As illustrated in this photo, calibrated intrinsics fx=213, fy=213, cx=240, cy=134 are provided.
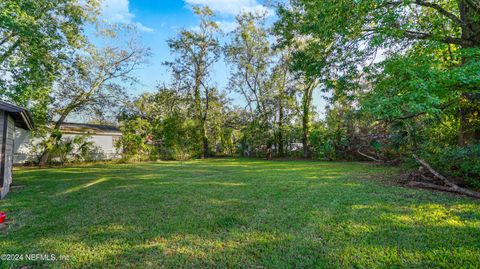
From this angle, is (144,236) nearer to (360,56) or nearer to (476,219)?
(476,219)

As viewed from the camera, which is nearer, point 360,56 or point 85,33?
point 360,56

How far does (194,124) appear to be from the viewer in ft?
59.4

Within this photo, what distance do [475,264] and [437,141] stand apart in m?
6.62

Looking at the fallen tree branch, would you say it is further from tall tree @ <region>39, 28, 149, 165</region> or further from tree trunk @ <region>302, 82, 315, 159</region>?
tall tree @ <region>39, 28, 149, 165</region>

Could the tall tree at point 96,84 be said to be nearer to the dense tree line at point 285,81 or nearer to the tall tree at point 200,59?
the dense tree line at point 285,81

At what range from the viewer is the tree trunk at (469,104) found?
517 cm

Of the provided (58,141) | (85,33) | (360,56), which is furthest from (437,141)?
(58,141)

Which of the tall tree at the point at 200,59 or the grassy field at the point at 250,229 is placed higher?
the tall tree at the point at 200,59

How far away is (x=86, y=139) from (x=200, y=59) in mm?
10779

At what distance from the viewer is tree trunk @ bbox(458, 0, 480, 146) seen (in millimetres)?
5172

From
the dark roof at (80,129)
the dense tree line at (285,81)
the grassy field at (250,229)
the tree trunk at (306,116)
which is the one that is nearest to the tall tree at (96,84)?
the dense tree line at (285,81)

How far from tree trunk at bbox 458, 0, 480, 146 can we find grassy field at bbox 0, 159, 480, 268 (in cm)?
258

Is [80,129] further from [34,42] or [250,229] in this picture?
[250,229]

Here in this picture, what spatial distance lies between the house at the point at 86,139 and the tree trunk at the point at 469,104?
664 inches
